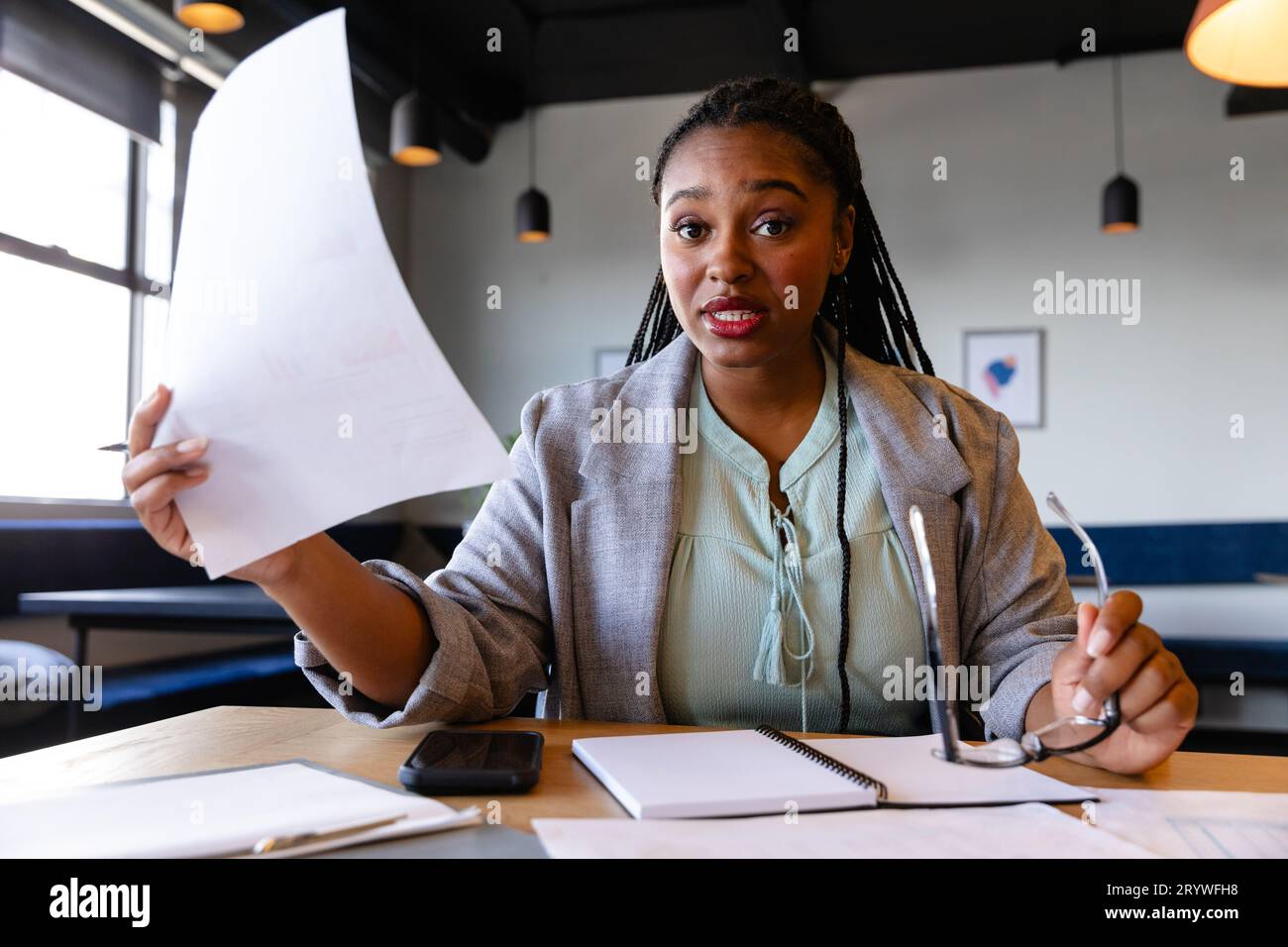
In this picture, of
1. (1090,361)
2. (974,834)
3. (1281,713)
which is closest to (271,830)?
(974,834)

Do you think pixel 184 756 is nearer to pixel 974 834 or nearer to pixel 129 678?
pixel 974 834

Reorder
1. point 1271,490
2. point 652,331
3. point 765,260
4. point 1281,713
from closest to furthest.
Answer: point 765,260 → point 652,331 → point 1281,713 → point 1271,490

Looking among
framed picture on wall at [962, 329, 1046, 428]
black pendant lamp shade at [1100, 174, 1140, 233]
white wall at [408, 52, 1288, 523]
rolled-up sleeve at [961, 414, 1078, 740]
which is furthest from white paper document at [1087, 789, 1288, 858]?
framed picture on wall at [962, 329, 1046, 428]

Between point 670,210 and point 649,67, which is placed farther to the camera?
point 649,67

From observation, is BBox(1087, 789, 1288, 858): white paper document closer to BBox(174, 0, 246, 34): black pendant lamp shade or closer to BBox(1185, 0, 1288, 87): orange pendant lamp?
BBox(1185, 0, 1288, 87): orange pendant lamp

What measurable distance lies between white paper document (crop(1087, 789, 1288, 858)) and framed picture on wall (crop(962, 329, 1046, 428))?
5078 millimetres

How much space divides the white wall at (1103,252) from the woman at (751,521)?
4.27 metres

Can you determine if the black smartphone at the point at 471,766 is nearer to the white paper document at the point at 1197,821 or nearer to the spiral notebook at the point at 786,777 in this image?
the spiral notebook at the point at 786,777

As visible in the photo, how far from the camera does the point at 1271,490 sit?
525cm

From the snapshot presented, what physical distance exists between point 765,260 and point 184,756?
0.82 m

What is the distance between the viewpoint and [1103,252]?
5.49 meters

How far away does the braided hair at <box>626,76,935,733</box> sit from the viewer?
1280mm
